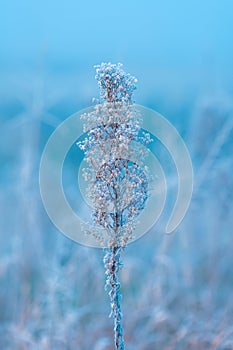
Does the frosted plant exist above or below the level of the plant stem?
above

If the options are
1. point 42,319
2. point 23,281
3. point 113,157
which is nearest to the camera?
point 113,157

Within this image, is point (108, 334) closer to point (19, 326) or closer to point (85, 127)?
point (19, 326)

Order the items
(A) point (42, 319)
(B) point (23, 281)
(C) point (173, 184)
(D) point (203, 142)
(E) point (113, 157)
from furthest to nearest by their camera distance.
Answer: (B) point (23, 281) < (A) point (42, 319) < (D) point (203, 142) < (C) point (173, 184) < (E) point (113, 157)

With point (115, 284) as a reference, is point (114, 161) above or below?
above

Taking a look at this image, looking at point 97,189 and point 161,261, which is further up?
point 161,261

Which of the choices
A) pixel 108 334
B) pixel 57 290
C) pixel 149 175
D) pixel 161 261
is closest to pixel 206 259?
pixel 161 261

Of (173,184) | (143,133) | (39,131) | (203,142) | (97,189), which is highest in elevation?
(39,131)

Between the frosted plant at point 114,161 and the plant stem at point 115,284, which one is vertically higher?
the frosted plant at point 114,161

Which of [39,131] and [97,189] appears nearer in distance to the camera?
[97,189]
